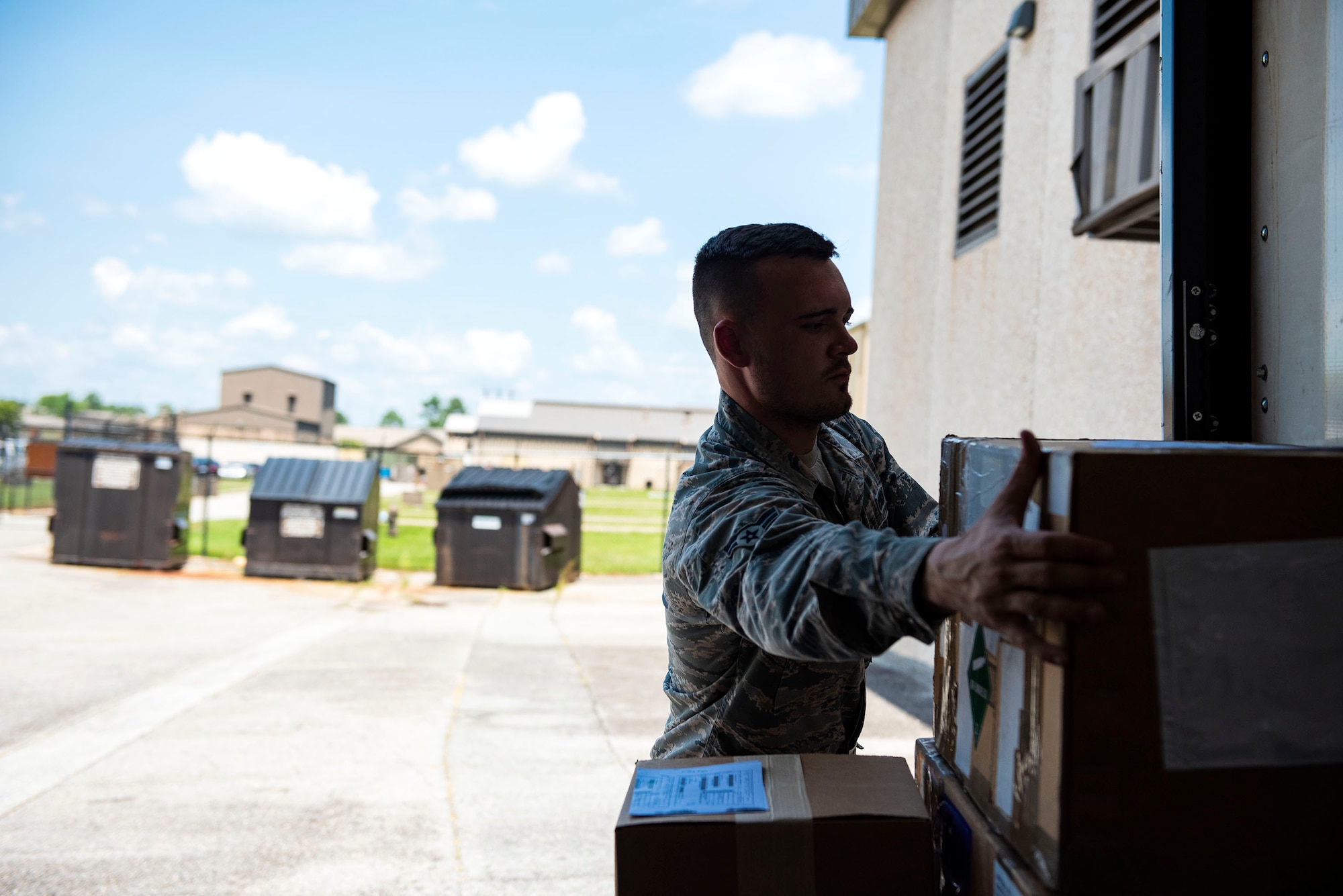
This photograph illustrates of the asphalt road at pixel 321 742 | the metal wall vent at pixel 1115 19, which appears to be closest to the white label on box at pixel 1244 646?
the asphalt road at pixel 321 742

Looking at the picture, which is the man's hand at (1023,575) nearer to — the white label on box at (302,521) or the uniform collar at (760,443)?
the uniform collar at (760,443)

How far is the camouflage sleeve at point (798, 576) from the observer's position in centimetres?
125

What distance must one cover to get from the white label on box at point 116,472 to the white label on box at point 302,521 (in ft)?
6.12

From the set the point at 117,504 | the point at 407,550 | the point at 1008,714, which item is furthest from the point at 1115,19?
the point at 407,550

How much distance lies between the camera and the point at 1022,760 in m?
1.28

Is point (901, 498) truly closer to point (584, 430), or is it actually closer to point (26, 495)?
point (26, 495)

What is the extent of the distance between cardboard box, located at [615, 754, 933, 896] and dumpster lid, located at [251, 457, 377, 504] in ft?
37.8

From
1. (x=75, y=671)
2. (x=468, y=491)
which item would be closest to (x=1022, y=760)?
(x=75, y=671)

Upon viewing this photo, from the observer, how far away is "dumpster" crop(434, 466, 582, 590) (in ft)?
39.7

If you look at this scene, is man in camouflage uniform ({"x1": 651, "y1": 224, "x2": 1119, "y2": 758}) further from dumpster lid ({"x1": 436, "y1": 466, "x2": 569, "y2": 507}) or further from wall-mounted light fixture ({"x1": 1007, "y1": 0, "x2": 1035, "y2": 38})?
dumpster lid ({"x1": 436, "y1": 466, "x2": 569, "y2": 507})

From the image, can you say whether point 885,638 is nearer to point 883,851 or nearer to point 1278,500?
point 883,851

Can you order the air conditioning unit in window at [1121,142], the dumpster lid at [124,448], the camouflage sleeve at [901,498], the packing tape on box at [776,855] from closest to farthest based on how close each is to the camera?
the packing tape on box at [776,855] → the camouflage sleeve at [901,498] → the air conditioning unit in window at [1121,142] → the dumpster lid at [124,448]

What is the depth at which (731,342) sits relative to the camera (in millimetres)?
1949

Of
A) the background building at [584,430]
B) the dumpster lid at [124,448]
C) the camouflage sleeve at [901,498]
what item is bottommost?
the camouflage sleeve at [901,498]
